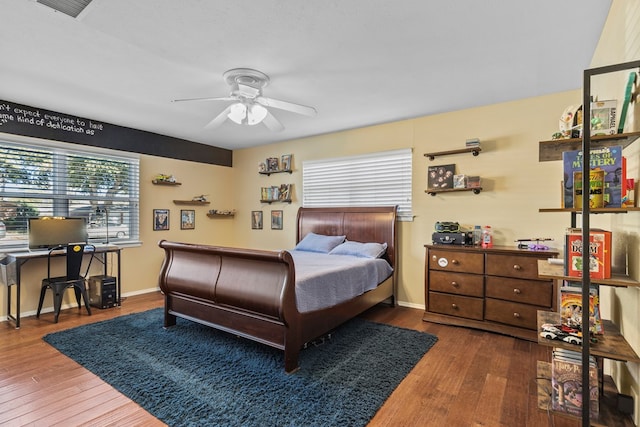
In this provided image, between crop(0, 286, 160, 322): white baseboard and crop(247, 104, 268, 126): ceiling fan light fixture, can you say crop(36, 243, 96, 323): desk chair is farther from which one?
crop(247, 104, 268, 126): ceiling fan light fixture

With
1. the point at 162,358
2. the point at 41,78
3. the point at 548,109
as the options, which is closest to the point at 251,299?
the point at 162,358

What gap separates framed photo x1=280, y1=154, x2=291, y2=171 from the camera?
544 centimetres

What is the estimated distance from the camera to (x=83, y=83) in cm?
307

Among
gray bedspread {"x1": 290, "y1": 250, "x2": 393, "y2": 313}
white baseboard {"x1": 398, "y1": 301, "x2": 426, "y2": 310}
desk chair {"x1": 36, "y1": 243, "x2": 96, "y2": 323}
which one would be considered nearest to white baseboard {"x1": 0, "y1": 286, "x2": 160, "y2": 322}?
desk chair {"x1": 36, "y1": 243, "x2": 96, "y2": 323}

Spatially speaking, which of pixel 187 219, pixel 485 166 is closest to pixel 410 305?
pixel 485 166

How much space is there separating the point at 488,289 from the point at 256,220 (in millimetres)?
3954

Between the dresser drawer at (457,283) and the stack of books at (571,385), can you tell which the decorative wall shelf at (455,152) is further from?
the stack of books at (571,385)

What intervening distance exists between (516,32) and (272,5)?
1.67m

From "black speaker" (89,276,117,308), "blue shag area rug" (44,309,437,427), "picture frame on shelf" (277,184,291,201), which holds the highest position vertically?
"picture frame on shelf" (277,184,291,201)

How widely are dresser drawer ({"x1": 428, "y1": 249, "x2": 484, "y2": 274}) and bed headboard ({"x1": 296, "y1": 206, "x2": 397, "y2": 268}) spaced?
2.29 ft

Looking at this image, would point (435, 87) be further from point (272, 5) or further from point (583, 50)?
point (272, 5)

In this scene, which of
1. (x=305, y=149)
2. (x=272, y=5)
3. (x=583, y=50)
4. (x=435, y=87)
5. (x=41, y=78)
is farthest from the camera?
(x=305, y=149)

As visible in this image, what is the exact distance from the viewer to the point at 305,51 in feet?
8.09

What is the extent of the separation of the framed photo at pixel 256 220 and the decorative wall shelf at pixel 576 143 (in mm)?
4509
